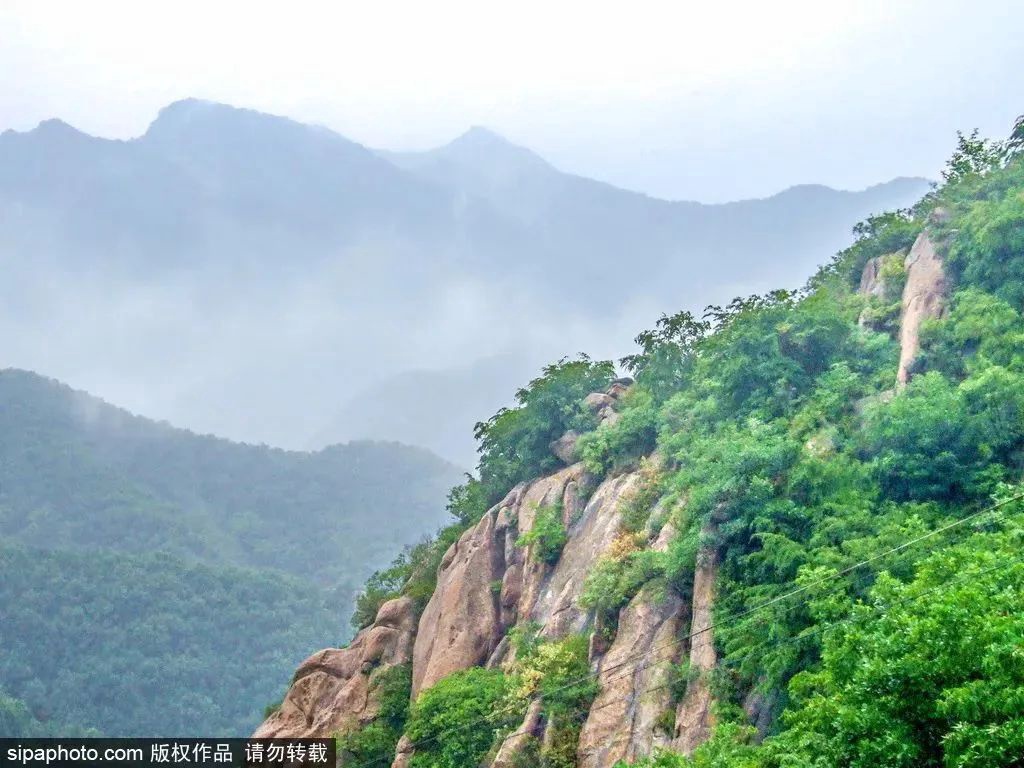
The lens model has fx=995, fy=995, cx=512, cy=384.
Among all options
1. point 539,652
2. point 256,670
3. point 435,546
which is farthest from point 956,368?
point 256,670

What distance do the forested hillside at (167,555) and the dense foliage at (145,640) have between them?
0.14 m

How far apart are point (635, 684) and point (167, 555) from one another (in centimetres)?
7156

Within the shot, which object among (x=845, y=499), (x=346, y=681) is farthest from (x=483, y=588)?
(x=845, y=499)

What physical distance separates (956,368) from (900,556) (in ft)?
23.3

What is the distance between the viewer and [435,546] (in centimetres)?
3541

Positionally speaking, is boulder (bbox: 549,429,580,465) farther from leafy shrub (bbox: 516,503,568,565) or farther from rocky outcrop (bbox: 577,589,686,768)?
rocky outcrop (bbox: 577,589,686,768)

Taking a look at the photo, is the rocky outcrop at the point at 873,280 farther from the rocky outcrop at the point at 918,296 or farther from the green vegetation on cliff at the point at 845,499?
the rocky outcrop at the point at 918,296

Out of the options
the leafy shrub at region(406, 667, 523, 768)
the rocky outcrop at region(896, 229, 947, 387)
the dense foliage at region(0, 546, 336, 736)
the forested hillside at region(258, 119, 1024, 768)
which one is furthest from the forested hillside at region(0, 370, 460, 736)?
the rocky outcrop at region(896, 229, 947, 387)

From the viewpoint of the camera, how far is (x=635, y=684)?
759 inches

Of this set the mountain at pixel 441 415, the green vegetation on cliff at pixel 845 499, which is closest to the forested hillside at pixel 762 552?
the green vegetation on cliff at pixel 845 499

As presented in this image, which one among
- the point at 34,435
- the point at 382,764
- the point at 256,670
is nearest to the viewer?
the point at 382,764

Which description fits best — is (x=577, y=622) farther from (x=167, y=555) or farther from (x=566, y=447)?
(x=167, y=555)

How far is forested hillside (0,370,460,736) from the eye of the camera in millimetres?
69438

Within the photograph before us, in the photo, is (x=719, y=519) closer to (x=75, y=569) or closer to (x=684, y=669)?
(x=684, y=669)
